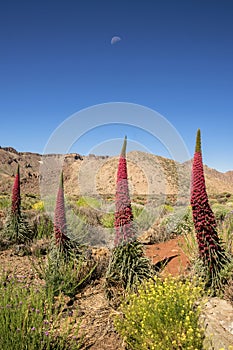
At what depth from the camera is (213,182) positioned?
2414 inches

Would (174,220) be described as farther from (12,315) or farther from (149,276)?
(12,315)

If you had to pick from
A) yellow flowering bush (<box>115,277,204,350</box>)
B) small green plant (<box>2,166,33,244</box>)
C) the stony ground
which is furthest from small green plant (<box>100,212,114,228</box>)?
yellow flowering bush (<box>115,277,204,350</box>)

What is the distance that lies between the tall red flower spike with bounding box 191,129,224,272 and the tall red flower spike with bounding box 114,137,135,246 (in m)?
0.82

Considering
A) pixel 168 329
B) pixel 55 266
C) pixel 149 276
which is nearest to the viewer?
pixel 168 329

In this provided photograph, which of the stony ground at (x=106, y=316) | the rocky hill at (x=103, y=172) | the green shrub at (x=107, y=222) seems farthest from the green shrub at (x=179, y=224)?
the rocky hill at (x=103, y=172)

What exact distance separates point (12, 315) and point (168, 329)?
4.68ft

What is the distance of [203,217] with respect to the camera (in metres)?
3.57

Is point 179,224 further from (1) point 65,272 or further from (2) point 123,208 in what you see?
(2) point 123,208

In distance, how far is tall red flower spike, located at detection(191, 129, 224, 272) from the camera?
353 cm

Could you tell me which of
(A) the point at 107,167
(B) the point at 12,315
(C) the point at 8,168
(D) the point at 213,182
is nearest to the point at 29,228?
(B) the point at 12,315

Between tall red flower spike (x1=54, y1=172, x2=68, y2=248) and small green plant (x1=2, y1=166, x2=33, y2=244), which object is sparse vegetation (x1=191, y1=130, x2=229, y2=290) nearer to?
tall red flower spike (x1=54, y1=172, x2=68, y2=248)

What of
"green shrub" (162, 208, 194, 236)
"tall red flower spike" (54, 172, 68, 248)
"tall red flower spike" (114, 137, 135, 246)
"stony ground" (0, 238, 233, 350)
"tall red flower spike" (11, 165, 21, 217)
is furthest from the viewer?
"green shrub" (162, 208, 194, 236)

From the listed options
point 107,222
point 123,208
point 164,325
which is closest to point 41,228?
point 107,222

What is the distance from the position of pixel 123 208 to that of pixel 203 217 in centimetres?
99
